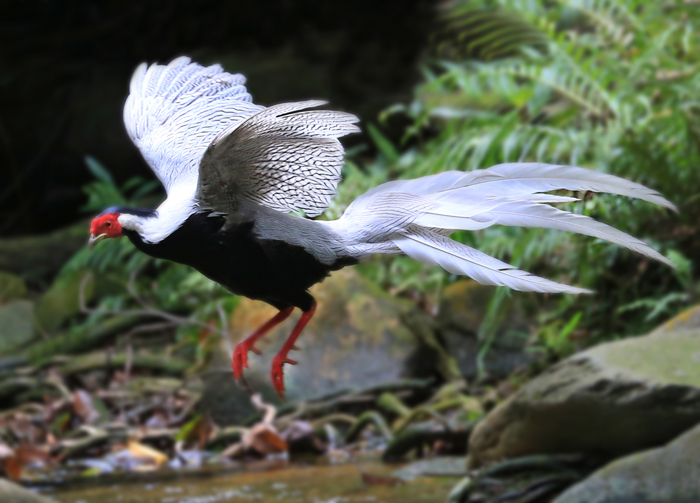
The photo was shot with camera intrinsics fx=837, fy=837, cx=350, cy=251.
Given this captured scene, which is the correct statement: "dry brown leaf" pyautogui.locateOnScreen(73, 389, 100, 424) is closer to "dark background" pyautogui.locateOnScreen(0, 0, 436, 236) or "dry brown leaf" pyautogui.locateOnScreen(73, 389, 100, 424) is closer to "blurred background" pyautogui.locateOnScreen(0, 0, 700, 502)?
"blurred background" pyautogui.locateOnScreen(0, 0, 700, 502)

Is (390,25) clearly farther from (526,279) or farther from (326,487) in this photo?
(526,279)

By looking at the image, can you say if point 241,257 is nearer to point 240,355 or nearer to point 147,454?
point 240,355

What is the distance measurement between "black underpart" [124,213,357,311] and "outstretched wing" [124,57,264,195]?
0.51 meters

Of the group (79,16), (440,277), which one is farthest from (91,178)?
→ (440,277)

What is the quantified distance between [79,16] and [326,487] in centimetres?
864

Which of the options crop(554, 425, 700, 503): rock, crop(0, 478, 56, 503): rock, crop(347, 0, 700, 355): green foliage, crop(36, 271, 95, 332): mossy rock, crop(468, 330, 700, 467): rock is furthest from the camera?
crop(36, 271, 95, 332): mossy rock

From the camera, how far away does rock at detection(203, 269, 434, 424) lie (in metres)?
6.16

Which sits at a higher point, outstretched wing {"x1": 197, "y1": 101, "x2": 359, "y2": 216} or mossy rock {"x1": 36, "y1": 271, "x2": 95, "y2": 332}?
outstretched wing {"x1": 197, "y1": 101, "x2": 359, "y2": 216}

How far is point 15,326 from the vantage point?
8.34 m

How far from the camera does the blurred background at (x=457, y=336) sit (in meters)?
4.20

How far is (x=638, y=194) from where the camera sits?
191 cm

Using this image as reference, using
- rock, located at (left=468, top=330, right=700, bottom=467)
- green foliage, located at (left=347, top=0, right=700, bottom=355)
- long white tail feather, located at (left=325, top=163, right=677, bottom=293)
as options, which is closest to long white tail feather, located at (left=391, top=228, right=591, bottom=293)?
long white tail feather, located at (left=325, top=163, right=677, bottom=293)

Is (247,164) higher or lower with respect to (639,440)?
higher

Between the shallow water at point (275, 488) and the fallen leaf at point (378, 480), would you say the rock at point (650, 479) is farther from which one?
the fallen leaf at point (378, 480)
